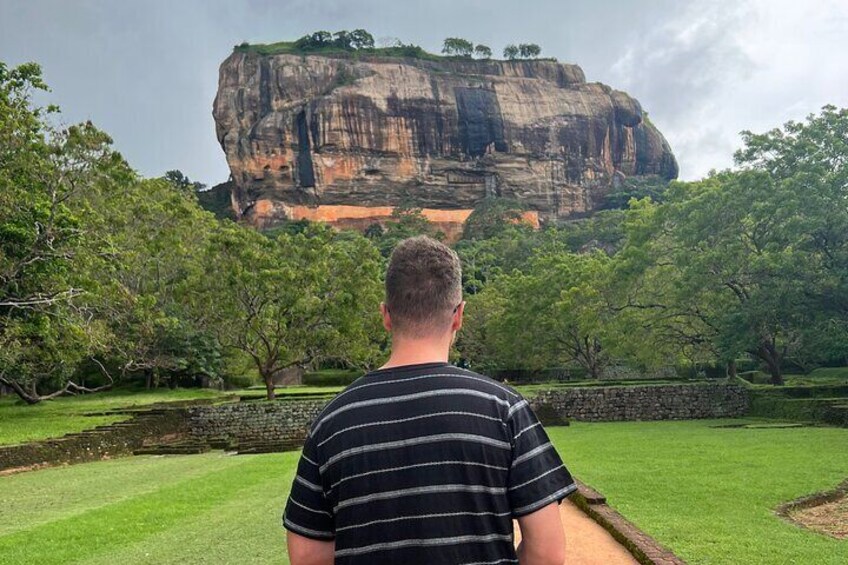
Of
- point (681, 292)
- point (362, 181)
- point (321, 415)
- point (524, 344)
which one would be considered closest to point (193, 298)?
point (524, 344)

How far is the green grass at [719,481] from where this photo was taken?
20.1 feet

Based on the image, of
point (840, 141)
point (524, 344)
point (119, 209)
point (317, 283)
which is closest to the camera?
point (840, 141)

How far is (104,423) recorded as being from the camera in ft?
60.1

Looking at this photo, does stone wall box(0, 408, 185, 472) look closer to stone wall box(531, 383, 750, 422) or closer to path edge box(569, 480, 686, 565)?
stone wall box(531, 383, 750, 422)

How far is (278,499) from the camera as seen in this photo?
938 centimetres

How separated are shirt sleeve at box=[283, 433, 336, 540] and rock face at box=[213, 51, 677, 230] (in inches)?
3034

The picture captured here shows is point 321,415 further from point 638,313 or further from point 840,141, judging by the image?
point 638,313

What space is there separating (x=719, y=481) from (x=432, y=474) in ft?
30.0

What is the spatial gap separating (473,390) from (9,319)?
17654mm

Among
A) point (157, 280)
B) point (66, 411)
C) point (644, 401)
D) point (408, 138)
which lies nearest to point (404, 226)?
point (408, 138)

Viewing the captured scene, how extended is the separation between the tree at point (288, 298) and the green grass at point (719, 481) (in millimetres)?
9200

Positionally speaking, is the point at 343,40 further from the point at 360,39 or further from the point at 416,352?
the point at 416,352

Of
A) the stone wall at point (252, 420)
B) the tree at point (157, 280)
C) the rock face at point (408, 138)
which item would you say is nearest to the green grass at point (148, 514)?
the stone wall at point (252, 420)

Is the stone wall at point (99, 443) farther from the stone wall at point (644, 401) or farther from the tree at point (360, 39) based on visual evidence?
the tree at point (360, 39)
